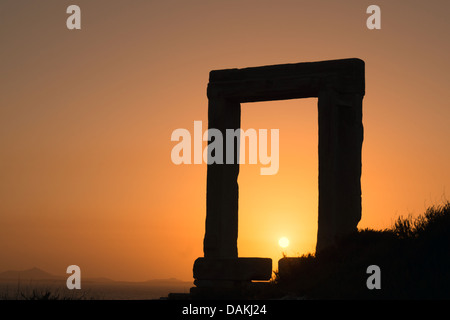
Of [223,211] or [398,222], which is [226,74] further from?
[398,222]

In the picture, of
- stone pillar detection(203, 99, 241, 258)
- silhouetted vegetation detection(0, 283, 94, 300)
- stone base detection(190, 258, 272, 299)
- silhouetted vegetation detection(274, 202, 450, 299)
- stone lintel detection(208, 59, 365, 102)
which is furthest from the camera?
stone pillar detection(203, 99, 241, 258)

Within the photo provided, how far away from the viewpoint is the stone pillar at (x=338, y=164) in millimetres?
16531

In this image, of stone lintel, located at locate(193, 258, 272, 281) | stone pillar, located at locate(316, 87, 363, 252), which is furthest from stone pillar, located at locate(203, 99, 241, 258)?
stone pillar, located at locate(316, 87, 363, 252)

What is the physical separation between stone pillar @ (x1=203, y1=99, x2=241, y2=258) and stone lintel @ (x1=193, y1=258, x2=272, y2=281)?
344 mm

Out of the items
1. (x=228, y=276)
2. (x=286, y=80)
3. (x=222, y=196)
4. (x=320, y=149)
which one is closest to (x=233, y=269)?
(x=228, y=276)

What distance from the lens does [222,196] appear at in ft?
58.1

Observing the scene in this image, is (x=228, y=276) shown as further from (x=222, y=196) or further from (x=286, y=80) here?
(x=286, y=80)

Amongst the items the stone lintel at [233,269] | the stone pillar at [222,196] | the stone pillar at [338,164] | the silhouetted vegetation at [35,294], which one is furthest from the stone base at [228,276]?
the silhouetted vegetation at [35,294]

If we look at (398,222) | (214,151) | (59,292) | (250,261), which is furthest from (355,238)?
(59,292)

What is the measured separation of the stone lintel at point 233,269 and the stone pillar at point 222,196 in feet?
1.13

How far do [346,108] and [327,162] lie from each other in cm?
141

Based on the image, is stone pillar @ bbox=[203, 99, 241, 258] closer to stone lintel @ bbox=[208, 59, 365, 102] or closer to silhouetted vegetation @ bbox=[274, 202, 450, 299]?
stone lintel @ bbox=[208, 59, 365, 102]

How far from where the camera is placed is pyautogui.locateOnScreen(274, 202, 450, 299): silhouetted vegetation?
14375mm
